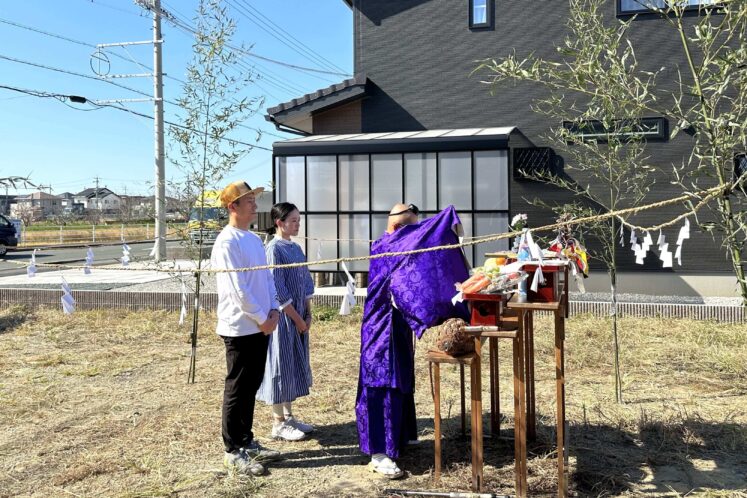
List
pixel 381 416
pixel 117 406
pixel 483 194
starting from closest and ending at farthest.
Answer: pixel 381 416 < pixel 117 406 < pixel 483 194

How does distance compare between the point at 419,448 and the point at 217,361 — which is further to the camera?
the point at 217,361

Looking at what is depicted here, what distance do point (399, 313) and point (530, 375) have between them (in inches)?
38.7

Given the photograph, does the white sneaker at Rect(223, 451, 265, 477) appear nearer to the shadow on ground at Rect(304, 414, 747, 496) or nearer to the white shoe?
the shadow on ground at Rect(304, 414, 747, 496)

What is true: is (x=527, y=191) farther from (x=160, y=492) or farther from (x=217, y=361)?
(x=160, y=492)

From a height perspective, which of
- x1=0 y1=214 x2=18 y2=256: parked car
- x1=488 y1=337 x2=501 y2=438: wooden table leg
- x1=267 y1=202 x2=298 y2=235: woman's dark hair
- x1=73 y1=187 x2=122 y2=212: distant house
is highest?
x1=73 y1=187 x2=122 y2=212: distant house

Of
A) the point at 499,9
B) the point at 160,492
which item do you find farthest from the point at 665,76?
the point at 160,492

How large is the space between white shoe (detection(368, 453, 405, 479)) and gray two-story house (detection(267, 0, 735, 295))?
6646mm

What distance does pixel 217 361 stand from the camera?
6.51 metres

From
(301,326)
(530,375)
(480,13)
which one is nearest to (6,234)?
(480,13)

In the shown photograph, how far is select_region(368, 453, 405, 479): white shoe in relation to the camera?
348 centimetres

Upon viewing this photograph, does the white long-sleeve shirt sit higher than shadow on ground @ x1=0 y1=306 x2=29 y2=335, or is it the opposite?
the white long-sleeve shirt

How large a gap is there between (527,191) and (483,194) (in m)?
1.05

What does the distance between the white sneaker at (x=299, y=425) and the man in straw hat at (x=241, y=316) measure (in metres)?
0.60

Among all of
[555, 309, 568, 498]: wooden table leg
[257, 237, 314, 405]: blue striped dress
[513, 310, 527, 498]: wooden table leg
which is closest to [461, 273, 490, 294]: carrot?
[513, 310, 527, 498]: wooden table leg
